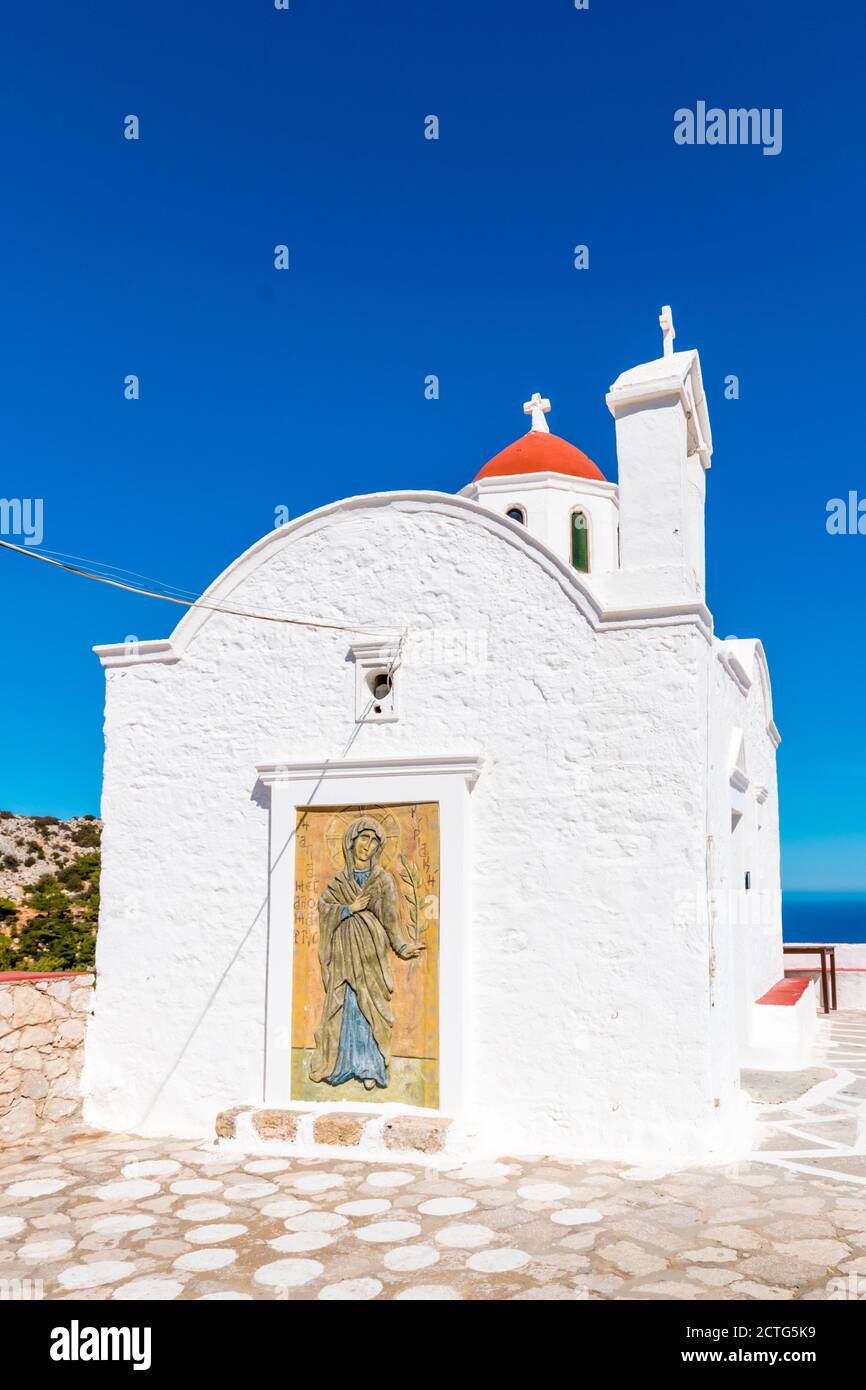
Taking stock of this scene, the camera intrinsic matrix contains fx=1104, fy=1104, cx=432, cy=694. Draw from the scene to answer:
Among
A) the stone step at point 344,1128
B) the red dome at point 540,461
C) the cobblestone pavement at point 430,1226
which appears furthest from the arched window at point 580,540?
the stone step at point 344,1128

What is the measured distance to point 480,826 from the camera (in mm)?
7426

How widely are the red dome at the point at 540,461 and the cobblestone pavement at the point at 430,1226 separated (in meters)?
6.52

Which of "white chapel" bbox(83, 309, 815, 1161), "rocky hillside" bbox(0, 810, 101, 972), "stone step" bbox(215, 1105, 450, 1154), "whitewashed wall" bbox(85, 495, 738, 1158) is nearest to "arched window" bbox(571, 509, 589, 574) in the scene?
"white chapel" bbox(83, 309, 815, 1161)

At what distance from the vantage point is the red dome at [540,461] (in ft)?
36.7

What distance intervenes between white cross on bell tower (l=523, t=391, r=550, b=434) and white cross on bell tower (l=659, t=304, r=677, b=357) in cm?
356

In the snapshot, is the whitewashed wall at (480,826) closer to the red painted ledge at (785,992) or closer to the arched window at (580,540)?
the red painted ledge at (785,992)

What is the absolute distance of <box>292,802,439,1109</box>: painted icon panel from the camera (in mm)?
7250

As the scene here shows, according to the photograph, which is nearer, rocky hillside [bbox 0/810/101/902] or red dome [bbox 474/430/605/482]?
red dome [bbox 474/430/605/482]

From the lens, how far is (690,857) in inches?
272

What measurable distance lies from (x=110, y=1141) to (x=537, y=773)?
13.0 feet

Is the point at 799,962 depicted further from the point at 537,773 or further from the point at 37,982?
the point at 37,982

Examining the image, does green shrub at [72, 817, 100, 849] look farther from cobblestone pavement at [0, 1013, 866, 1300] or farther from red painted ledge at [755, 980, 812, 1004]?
cobblestone pavement at [0, 1013, 866, 1300]
